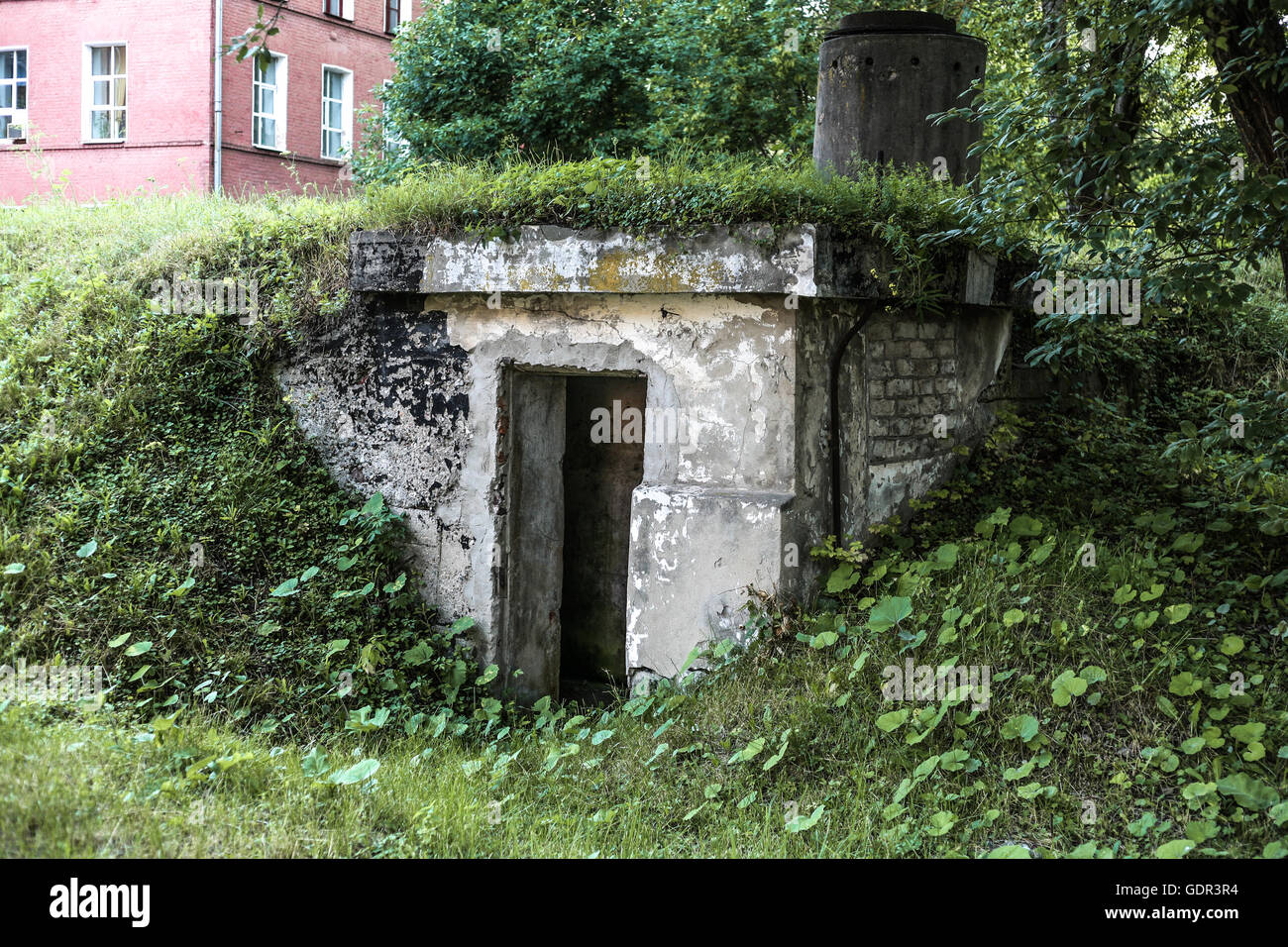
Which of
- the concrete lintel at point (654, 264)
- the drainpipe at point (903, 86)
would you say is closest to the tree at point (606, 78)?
the drainpipe at point (903, 86)

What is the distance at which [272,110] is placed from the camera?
57.0 feet

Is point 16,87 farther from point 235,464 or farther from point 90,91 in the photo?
point 235,464

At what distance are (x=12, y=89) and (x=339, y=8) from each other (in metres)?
5.48

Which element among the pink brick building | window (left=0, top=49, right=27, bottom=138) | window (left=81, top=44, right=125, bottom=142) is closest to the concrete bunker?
the pink brick building

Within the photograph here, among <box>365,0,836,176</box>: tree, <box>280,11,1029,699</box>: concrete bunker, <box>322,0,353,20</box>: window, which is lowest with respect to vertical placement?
<box>280,11,1029,699</box>: concrete bunker

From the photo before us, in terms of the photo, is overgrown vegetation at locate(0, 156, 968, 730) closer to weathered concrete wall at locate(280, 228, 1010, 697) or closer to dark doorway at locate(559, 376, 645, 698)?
weathered concrete wall at locate(280, 228, 1010, 697)

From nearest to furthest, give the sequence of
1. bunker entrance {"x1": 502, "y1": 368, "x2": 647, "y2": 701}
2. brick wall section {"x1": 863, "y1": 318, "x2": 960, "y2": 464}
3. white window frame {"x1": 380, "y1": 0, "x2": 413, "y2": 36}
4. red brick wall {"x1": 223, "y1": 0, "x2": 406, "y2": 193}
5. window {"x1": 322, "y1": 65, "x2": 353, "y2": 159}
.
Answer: brick wall section {"x1": 863, "y1": 318, "x2": 960, "y2": 464}, bunker entrance {"x1": 502, "y1": 368, "x2": 647, "y2": 701}, red brick wall {"x1": 223, "y1": 0, "x2": 406, "y2": 193}, window {"x1": 322, "y1": 65, "x2": 353, "y2": 159}, white window frame {"x1": 380, "y1": 0, "x2": 413, "y2": 36}

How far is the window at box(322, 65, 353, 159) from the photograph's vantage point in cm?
1836

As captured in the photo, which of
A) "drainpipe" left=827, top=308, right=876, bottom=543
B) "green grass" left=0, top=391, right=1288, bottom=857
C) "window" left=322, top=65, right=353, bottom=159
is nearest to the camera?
"green grass" left=0, top=391, right=1288, bottom=857

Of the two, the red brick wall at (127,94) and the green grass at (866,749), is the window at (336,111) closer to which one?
the red brick wall at (127,94)

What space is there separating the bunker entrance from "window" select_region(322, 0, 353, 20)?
14412mm

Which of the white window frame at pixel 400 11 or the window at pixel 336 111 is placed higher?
the white window frame at pixel 400 11

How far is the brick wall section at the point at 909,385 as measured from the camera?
5535mm

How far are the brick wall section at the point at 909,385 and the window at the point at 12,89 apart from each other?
17.0m
